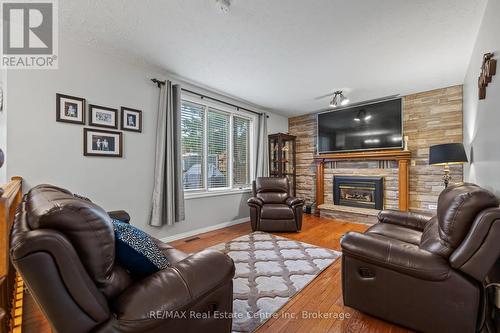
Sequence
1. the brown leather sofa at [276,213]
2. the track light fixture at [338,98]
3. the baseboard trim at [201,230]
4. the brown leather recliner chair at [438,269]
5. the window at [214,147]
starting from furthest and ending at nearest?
the track light fixture at [338,98], the window at [214,147], the brown leather sofa at [276,213], the baseboard trim at [201,230], the brown leather recliner chair at [438,269]

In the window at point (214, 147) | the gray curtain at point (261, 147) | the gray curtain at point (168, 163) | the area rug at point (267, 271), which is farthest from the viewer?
the gray curtain at point (261, 147)

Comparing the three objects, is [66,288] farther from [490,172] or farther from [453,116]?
[453,116]

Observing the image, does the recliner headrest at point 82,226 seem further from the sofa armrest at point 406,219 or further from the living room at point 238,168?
the sofa armrest at point 406,219

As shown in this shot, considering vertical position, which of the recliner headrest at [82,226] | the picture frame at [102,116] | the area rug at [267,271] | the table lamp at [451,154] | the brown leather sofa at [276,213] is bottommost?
the area rug at [267,271]

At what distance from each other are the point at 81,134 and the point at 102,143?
22 cm

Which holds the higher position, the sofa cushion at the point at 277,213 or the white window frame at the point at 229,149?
the white window frame at the point at 229,149

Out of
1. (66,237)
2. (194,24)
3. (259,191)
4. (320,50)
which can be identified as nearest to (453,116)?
(320,50)

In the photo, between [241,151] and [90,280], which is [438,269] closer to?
[90,280]

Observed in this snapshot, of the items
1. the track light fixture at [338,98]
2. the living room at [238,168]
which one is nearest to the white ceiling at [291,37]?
the living room at [238,168]

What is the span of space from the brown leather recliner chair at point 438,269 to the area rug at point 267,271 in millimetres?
627

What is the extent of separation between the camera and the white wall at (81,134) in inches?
84.7

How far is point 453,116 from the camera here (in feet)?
12.0

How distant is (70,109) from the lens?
2408 millimetres

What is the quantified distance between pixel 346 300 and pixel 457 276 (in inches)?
27.9
